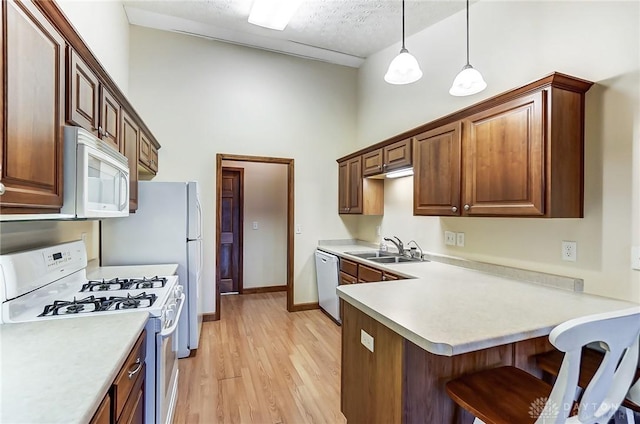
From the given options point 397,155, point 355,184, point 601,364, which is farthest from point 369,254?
point 601,364

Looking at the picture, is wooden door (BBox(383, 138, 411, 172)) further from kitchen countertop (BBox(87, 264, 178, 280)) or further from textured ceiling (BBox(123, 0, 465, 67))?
kitchen countertop (BBox(87, 264, 178, 280))

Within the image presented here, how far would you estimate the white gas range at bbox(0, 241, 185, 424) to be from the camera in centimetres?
135

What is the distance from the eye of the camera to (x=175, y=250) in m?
2.76

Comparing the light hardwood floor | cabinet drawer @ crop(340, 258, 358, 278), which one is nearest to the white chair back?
the light hardwood floor

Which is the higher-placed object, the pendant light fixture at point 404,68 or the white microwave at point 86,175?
the pendant light fixture at point 404,68

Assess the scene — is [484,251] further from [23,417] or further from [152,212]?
[152,212]

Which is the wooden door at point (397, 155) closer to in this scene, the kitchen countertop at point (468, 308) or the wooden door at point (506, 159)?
the wooden door at point (506, 159)

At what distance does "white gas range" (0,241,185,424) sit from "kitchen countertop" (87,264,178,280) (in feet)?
1.02

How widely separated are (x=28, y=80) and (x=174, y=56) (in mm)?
2953

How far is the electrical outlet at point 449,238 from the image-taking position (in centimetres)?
276

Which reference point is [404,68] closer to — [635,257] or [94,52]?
[635,257]

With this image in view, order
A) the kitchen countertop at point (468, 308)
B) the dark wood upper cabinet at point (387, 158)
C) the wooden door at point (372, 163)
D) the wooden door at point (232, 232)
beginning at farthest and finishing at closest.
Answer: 1. the wooden door at point (232, 232)
2. the wooden door at point (372, 163)
3. the dark wood upper cabinet at point (387, 158)
4. the kitchen countertop at point (468, 308)

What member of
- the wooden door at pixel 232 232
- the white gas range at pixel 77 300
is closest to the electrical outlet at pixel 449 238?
the white gas range at pixel 77 300

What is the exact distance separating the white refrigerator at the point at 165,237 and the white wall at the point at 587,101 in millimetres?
2301
